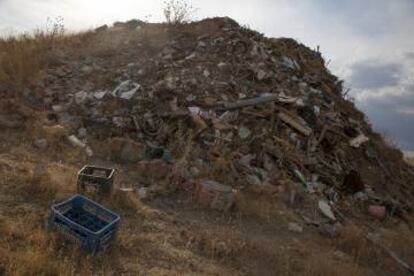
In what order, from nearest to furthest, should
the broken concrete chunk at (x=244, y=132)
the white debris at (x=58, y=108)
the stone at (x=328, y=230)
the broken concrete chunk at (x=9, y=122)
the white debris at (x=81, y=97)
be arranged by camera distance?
the stone at (x=328, y=230), the broken concrete chunk at (x=9, y=122), the broken concrete chunk at (x=244, y=132), the white debris at (x=58, y=108), the white debris at (x=81, y=97)

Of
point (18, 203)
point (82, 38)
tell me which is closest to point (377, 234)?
point (18, 203)

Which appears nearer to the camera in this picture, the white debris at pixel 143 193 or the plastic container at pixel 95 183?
the plastic container at pixel 95 183

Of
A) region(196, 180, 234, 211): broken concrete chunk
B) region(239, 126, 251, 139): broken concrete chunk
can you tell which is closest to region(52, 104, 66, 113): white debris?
region(239, 126, 251, 139): broken concrete chunk

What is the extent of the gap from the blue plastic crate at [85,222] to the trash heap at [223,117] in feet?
5.39

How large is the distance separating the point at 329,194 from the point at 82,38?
655 cm

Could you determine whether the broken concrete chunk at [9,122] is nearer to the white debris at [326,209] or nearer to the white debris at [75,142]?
the white debris at [75,142]

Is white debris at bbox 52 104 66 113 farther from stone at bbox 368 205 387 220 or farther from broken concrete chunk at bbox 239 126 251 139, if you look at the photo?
stone at bbox 368 205 387 220

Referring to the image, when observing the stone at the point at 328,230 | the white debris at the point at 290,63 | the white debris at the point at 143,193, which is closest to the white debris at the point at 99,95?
the white debris at the point at 143,193

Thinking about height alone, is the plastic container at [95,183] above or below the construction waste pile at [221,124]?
below

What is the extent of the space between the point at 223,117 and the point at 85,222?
142 inches

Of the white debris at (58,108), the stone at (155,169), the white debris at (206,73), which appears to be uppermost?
the white debris at (206,73)

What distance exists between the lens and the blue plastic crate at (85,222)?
415 centimetres

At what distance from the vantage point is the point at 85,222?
15.3 ft

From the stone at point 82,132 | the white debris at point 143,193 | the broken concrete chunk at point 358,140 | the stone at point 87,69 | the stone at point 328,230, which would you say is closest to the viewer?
the white debris at point 143,193
